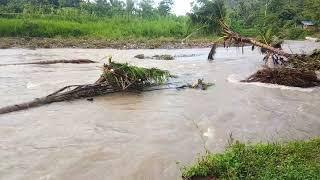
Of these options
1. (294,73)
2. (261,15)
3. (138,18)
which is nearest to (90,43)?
(138,18)

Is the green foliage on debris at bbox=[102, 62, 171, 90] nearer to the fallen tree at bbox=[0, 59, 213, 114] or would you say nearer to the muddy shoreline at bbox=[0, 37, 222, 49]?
the fallen tree at bbox=[0, 59, 213, 114]

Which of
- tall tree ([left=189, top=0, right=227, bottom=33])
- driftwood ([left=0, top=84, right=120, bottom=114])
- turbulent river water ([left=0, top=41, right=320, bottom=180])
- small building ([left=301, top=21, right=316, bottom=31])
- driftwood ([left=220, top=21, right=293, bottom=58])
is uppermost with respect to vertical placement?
tall tree ([left=189, top=0, right=227, bottom=33])

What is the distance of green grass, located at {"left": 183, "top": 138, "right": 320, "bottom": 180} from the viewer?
5594 millimetres

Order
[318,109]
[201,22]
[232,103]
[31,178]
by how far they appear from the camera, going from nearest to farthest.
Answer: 1. [31,178]
2. [318,109]
3. [232,103]
4. [201,22]

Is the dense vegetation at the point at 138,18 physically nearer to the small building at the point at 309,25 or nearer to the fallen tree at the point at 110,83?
the small building at the point at 309,25

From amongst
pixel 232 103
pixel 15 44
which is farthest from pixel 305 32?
pixel 232 103

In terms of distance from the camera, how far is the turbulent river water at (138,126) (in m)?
7.04

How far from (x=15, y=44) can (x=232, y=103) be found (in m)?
18.6

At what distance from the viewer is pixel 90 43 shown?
2855cm

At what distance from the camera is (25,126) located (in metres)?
9.29

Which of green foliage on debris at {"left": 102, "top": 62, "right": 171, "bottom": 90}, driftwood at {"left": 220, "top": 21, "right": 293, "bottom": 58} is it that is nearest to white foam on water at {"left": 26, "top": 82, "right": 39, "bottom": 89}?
green foliage on debris at {"left": 102, "top": 62, "right": 171, "bottom": 90}

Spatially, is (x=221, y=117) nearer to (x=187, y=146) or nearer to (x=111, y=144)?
(x=187, y=146)

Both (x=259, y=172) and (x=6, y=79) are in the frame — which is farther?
(x=6, y=79)

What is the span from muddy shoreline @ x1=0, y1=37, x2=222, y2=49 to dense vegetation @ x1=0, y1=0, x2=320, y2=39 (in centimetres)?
178
